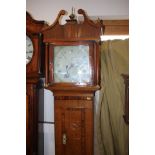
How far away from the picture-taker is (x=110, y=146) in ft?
5.81

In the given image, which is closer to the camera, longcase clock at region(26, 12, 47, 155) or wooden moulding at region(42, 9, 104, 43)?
wooden moulding at region(42, 9, 104, 43)

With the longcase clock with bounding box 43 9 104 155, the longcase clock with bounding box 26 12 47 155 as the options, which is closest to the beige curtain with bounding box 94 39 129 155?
the longcase clock with bounding box 43 9 104 155

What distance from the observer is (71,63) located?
1.64m

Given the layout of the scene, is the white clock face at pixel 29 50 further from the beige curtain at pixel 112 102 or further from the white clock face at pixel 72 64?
the beige curtain at pixel 112 102

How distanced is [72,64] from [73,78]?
11cm

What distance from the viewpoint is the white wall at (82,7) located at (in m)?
1.91

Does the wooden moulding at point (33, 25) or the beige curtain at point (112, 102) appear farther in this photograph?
the beige curtain at point (112, 102)

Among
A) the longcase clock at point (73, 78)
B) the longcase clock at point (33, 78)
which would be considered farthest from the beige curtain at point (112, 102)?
the longcase clock at point (33, 78)

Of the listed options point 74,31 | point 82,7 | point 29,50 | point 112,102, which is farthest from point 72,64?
point 82,7

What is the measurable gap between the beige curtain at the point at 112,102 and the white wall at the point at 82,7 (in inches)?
12.1

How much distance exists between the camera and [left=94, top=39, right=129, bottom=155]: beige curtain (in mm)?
1770

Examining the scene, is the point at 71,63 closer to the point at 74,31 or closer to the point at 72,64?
the point at 72,64

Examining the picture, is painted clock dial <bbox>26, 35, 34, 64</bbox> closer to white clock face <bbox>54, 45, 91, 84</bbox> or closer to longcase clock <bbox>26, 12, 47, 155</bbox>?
longcase clock <bbox>26, 12, 47, 155</bbox>
